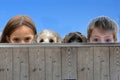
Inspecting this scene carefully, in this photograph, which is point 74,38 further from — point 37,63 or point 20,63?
point 20,63

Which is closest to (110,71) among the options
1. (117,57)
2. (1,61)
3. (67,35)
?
(117,57)

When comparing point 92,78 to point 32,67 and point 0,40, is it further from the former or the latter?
point 0,40

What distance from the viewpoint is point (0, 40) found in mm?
7125

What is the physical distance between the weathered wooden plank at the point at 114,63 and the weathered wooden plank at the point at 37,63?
27.9 inches

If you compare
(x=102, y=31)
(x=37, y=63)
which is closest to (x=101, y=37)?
(x=102, y=31)

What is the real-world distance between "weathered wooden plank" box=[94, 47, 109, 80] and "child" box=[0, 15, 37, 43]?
2.42ft

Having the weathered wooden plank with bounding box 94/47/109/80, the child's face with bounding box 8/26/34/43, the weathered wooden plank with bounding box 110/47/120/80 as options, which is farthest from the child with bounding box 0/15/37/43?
the weathered wooden plank with bounding box 110/47/120/80

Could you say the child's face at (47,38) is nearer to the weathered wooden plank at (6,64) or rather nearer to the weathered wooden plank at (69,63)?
the weathered wooden plank at (69,63)

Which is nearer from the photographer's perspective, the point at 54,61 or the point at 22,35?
the point at 54,61

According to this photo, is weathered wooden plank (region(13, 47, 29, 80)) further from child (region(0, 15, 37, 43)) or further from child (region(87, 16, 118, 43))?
child (region(87, 16, 118, 43))

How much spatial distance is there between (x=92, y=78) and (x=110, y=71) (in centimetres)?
20

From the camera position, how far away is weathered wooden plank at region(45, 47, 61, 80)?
21.5 feet

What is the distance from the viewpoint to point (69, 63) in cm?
656

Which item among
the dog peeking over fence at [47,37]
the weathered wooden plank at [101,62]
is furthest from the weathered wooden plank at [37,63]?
the weathered wooden plank at [101,62]
